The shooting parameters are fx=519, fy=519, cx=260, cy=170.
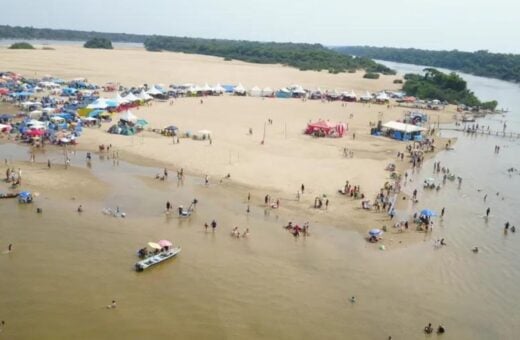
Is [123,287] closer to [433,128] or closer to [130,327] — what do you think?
[130,327]

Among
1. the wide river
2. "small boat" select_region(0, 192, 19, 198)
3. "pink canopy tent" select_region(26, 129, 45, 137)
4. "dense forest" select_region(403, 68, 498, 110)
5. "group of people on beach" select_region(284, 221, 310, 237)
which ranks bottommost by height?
the wide river

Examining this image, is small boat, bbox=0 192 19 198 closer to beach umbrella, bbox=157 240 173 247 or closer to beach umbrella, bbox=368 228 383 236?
beach umbrella, bbox=157 240 173 247

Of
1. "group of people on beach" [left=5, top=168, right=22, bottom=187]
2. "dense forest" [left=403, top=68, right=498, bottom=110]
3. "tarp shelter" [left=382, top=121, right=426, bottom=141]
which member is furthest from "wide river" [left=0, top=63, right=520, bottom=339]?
"dense forest" [left=403, top=68, right=498, bottom=110]

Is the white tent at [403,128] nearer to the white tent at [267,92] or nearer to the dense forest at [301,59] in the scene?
the white tent at [267,92]

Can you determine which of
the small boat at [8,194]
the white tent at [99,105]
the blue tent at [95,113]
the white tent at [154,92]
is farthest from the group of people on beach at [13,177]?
the white tent at [154,92]

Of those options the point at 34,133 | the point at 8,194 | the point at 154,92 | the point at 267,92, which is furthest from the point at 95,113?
the point at 267,92

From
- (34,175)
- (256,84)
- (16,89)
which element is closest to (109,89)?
(16,89)
